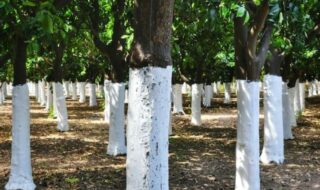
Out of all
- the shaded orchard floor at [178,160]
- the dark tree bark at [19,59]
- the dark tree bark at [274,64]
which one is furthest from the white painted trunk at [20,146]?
the dark tree bark at [274,64]

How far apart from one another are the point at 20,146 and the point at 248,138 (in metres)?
4.48

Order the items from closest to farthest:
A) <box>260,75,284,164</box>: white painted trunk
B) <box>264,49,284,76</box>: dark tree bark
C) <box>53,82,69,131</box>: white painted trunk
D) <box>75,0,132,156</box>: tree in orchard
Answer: <box>260,75,284,164</box>: white painted trunk, <box>264,49,284,76</box>: dark tree bark, <box>75,0,132,156</box>: tree in orchard, <box>53,82,69,131</box>: white painted trunk

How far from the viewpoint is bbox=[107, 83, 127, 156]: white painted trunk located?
1401 cm

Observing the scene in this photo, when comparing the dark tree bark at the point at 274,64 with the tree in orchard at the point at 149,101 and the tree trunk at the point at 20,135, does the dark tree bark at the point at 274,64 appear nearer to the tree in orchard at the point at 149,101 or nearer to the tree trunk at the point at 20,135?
the tree trunk at the point at 20,135

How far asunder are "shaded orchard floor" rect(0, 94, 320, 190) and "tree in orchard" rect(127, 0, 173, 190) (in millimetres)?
5342

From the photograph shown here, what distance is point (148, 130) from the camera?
4.94 m

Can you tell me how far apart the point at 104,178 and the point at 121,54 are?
4.54 meters

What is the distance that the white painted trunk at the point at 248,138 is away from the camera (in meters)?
9.15

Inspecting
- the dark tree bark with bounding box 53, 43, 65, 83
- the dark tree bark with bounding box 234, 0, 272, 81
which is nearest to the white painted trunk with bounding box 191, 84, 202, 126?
the dark tree bark with bounding box 53, 43, 65, 83

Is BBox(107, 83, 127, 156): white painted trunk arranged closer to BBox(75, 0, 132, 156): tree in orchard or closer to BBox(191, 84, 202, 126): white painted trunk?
BBox(75, 0, 132, 156): tree in orchard

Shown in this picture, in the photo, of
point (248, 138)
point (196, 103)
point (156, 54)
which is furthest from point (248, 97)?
Result: point (196, 103)

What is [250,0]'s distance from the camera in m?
8.86

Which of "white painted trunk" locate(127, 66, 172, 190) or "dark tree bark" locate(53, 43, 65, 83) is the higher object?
"dark tree bark" locate(53, 43, 65, 83)

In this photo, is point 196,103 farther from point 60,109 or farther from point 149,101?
point 149,101
